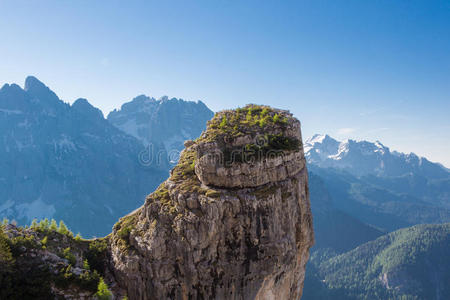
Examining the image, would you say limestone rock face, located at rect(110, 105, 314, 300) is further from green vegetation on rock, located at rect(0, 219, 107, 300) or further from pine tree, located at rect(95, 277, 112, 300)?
green vegetation on rock, located at rect(0, 219, 107, 300)

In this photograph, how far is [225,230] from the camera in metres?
31.2

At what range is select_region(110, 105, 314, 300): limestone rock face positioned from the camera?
29953 millimetres

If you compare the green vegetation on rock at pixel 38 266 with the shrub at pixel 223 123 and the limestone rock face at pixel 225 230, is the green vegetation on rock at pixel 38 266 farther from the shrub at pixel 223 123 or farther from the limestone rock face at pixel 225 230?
the shrub at pixel 223 123

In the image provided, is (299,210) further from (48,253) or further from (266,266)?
(48,253)

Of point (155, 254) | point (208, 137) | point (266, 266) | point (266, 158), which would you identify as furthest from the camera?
point (208, 137)

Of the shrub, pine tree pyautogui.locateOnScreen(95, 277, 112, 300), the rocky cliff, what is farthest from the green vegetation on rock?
the shrub

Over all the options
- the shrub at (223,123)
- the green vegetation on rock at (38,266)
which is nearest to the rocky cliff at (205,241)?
the green vegetation on rock at (38,266)

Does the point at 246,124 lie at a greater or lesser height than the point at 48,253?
greater

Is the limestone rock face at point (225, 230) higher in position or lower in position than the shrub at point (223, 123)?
lower

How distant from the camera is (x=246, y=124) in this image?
38.6m

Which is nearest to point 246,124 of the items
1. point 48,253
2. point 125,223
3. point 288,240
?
point 288,240

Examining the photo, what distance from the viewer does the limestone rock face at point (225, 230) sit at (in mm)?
29953

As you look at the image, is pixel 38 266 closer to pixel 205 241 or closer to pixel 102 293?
pixel 102 293

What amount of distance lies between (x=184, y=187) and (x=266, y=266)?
1405 cm
